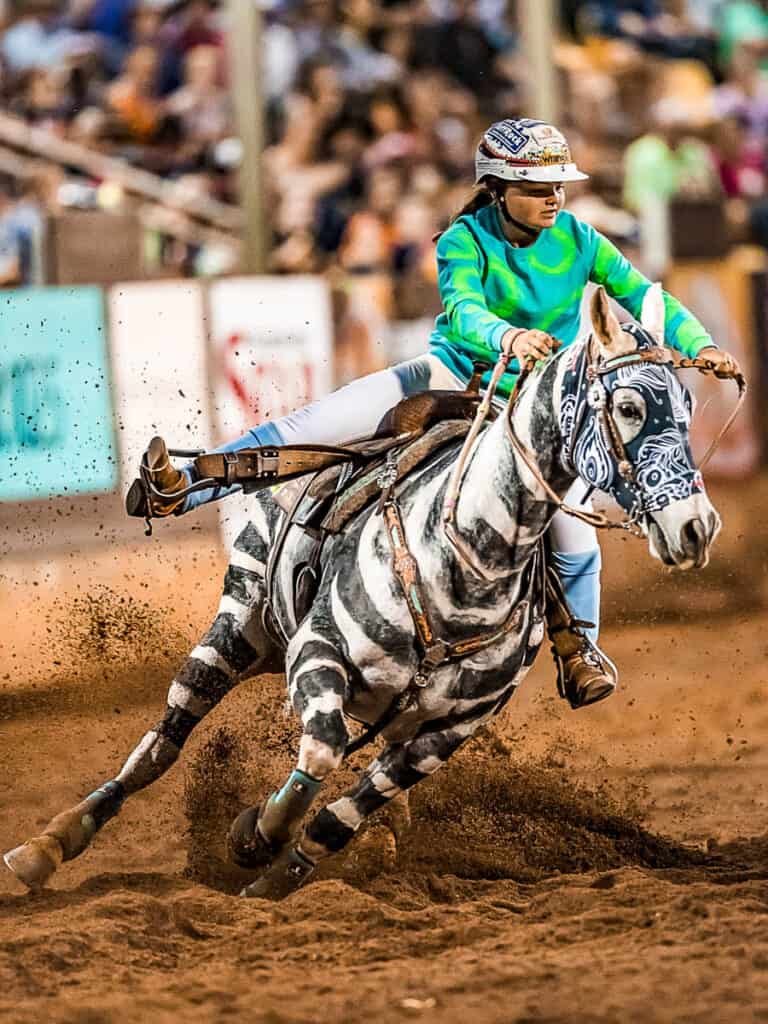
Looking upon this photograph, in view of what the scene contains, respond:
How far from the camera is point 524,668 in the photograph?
534cm

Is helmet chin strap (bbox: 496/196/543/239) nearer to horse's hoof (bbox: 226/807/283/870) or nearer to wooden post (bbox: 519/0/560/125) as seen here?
horse's hoof (bbox: 226/807/283/870)

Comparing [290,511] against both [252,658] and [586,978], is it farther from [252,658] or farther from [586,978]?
[586,978]

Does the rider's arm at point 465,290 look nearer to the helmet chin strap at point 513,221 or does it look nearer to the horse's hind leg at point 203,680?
the helmet chin strap at point 513,221

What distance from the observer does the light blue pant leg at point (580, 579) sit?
5.46m

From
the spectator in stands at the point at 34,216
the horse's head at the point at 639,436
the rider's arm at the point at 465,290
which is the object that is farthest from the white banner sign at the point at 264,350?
the horse's head at the point at 639,436

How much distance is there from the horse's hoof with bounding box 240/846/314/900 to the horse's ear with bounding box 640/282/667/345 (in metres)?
1.85

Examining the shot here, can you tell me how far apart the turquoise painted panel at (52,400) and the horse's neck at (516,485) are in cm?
485

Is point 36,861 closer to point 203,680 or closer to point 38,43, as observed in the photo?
point 203,680

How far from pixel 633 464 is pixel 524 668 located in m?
1.04

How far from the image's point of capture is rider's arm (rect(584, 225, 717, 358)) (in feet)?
17.5

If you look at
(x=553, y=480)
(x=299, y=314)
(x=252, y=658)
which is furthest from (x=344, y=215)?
(x=553, y=480)

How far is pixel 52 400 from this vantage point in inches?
374

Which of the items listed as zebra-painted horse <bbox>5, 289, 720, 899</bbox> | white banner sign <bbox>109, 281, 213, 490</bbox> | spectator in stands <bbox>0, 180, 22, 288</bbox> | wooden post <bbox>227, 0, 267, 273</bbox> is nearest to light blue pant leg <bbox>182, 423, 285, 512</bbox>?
zebra-painted horse <bbox>5, 289, 720, 899</bbox>

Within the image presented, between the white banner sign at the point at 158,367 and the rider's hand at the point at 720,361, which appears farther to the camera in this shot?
the white banner sign at the point at 158,367
